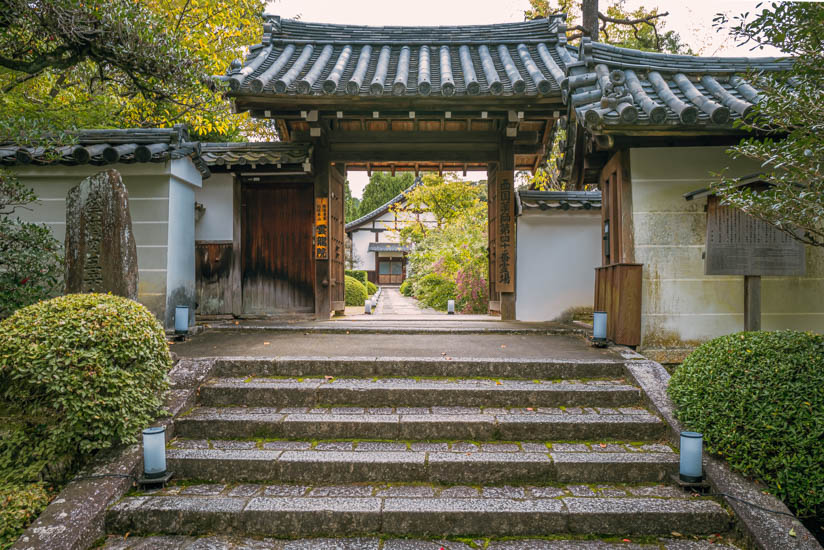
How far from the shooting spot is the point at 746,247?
5.35 metres

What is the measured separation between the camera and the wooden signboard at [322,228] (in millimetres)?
8828

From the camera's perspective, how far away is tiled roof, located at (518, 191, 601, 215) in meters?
8.67

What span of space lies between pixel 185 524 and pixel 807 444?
4387mm

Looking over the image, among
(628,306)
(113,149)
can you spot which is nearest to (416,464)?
(628,306)

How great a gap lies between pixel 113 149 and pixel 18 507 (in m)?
5.22

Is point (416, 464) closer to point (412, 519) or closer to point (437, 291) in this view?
point (412, 519)

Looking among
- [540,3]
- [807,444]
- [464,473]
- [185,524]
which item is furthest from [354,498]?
[540,3]

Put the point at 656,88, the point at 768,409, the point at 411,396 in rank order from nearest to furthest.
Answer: the point at 768,409
the point at 411,396
the point at 656,88

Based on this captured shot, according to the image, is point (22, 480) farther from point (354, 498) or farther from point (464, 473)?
point (464, 473)

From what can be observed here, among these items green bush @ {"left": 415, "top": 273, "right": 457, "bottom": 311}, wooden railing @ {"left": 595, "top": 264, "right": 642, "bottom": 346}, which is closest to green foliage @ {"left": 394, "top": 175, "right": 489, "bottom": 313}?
green bush @ {"left": 415, "top": 273, "right": 457, "bottom": 311}

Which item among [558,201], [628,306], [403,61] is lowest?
[628,306]

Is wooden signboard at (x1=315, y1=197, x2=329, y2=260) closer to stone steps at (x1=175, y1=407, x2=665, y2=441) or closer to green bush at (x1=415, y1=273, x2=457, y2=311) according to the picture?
stone steps at (x1=175, y1=407, x2=665, y2=441)

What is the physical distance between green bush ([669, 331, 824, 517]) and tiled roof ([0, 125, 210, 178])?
24.1 feet

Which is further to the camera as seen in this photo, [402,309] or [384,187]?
[384,187]
